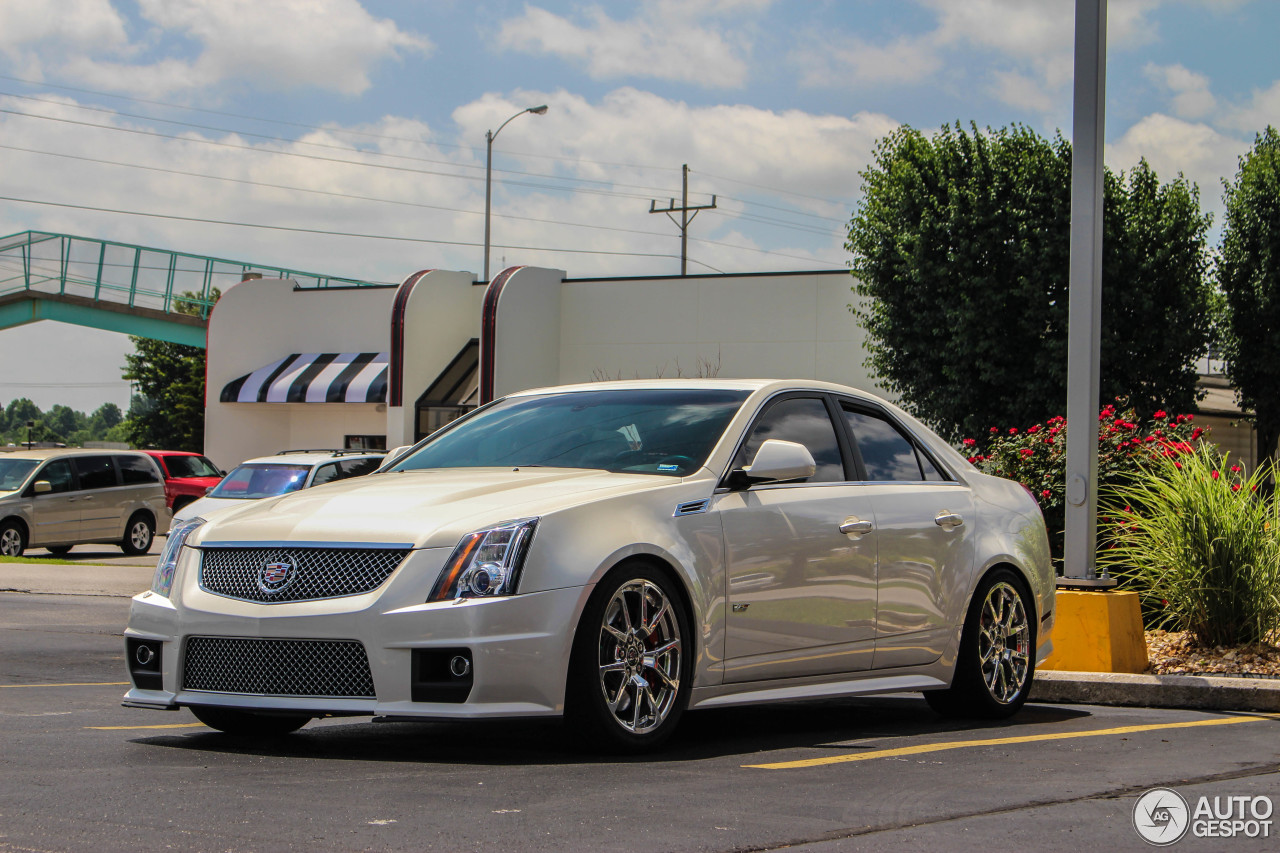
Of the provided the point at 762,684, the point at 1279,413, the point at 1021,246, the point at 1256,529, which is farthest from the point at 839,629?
the point at 1279,413

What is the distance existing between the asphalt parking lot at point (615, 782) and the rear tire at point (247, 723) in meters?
0.08

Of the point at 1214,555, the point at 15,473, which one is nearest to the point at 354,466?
the point at 15,473

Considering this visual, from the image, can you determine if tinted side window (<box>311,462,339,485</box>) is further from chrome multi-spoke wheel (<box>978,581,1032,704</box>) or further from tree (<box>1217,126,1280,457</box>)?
tree (<box>1217,126,1280,457</box>)

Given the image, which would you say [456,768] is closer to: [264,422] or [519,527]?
[519,527]

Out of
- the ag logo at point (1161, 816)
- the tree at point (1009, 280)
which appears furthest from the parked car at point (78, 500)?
the ag logo at point (1161, 816)

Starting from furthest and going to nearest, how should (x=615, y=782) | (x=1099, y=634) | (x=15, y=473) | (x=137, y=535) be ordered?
(x=137, y=535) → (x=15, y=473) → (x=1099, y=634) → (x=615, y=782)

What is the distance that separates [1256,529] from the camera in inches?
382

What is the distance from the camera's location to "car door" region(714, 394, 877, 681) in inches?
255

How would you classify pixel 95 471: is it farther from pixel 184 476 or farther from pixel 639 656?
pixel 639 656

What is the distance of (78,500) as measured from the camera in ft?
84.1

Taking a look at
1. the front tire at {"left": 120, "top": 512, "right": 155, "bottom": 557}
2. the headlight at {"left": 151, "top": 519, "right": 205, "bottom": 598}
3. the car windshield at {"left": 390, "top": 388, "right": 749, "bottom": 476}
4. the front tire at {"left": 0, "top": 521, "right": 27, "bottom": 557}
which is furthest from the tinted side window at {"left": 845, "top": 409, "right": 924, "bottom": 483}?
the front tire at {"left": 120, "top": 512, "right": 155, "bottom": 557}

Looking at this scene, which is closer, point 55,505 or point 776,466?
point 776,466

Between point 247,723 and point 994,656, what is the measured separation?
3.77 metres

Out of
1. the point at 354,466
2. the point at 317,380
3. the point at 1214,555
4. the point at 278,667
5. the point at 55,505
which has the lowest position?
the point at 278,667
